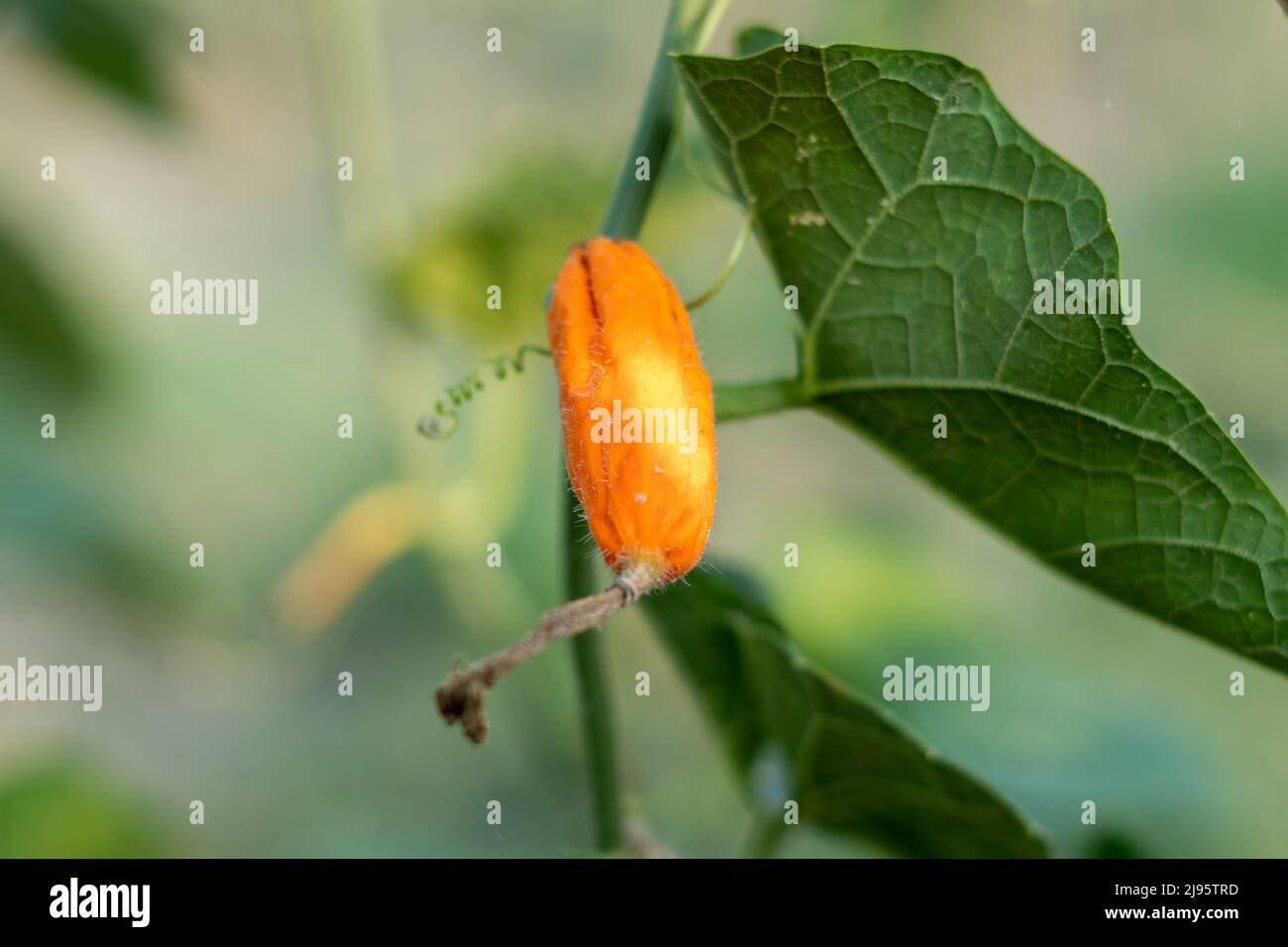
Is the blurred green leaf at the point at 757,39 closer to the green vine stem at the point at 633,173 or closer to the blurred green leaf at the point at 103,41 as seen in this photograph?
the green vine stem at the point at 633,173

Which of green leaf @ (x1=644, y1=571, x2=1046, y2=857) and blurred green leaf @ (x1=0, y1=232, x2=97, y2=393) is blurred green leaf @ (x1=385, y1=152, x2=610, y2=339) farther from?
green leaf @ (x1=644, y1=571, x2=1046, y2=857)

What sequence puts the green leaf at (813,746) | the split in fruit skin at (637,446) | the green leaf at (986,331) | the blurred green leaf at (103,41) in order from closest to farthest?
the split in fruit skin at (637,446) → the green leaf at (986,331) → the green leaf at (813,746) → the blurred green leaf at (103,41)

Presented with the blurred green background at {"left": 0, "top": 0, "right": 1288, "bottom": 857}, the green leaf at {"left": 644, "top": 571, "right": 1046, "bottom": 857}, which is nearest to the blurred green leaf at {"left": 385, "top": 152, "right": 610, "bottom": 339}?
the blurred green background at {"left": 0, "top": 0, "right": 1288, "bottom": 857}

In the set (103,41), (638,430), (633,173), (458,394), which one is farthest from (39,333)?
(638,430)

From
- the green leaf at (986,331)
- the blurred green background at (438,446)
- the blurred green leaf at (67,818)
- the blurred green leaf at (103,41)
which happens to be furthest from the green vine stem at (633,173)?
the blurred green leaf at (103,41)

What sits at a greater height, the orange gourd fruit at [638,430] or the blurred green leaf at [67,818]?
the orange gourd fruit at [638,430]

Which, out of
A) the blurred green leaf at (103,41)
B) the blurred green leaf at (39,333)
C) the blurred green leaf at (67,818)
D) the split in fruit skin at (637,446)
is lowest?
the blurred green leaf at (67,818)

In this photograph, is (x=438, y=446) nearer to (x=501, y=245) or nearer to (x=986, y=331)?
(x=501, y=245)
